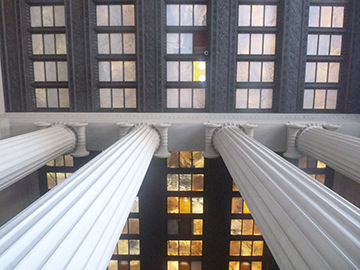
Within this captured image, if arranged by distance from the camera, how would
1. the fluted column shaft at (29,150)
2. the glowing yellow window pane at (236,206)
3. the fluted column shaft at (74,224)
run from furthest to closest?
the glowing yellow window pane at (236,206) → the fluted column shaft at (29,150) → the fluted column shaft at (74,224)

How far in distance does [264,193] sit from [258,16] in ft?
21.2

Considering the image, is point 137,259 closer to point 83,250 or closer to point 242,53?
point 83,250

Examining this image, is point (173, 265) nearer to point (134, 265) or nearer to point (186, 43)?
point (134, 265)

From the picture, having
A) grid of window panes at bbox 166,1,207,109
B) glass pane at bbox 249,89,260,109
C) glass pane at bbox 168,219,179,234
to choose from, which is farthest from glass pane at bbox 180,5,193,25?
glass pane at bbox 168,219,179,234

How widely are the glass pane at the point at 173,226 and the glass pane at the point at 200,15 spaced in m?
5.96

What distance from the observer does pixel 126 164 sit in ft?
10.7

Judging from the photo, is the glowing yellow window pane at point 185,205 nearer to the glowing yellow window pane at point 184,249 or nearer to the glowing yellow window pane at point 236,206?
the glowing yellow window pane at point 184,249

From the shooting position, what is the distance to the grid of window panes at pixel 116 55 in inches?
278

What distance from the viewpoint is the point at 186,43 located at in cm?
721

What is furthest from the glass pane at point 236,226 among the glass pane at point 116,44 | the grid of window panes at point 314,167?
the glass pane at point 116,44

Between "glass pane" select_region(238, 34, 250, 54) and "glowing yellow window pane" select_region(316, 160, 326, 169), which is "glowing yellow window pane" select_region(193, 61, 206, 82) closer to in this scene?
"glass pane" select_region(238, 34, 250, 54)

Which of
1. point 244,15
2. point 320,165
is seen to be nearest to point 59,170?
point 244,15

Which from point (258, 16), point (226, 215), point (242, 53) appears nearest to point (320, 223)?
point (226, 215)

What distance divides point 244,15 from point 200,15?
137cm
